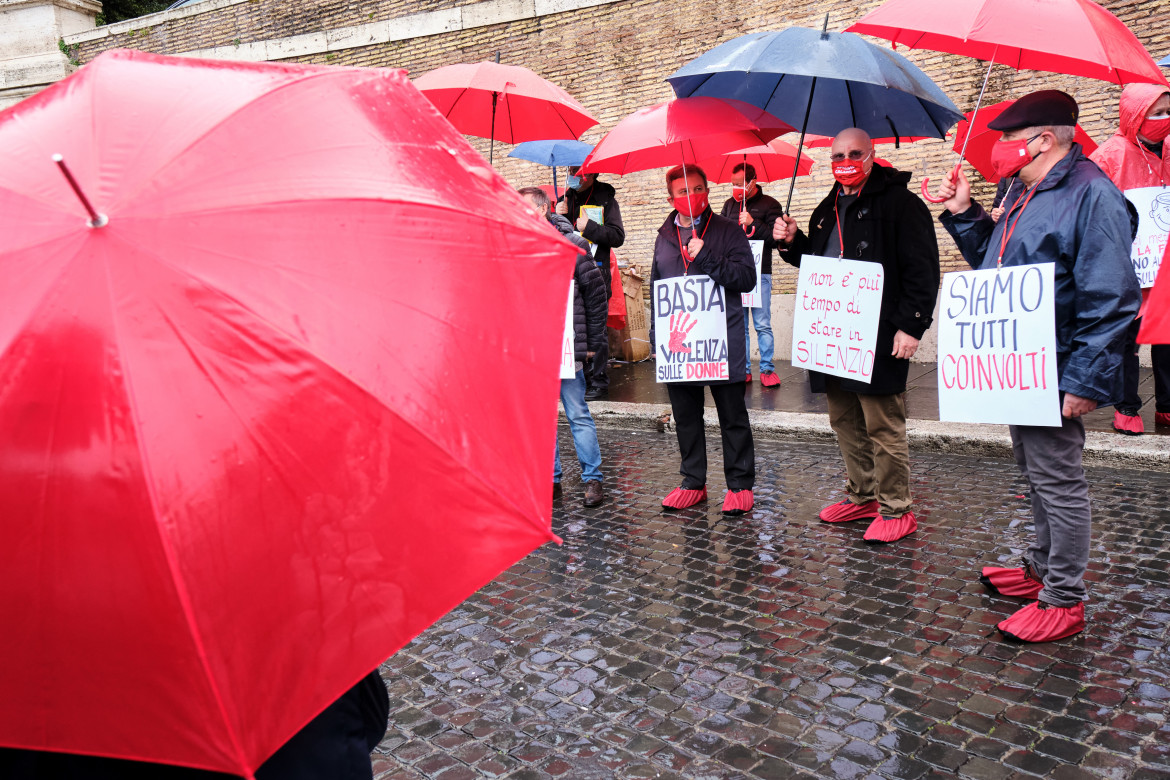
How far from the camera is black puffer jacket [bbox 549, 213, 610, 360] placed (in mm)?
6288

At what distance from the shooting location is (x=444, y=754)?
332cm

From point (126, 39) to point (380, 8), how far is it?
620cm

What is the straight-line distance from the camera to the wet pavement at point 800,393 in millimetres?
7064

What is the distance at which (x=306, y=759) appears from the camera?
5.44 feet

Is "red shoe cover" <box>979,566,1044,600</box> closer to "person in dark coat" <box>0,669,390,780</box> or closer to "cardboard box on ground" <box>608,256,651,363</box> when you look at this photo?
"person in dark coat" <box>0,669,390,780</box>

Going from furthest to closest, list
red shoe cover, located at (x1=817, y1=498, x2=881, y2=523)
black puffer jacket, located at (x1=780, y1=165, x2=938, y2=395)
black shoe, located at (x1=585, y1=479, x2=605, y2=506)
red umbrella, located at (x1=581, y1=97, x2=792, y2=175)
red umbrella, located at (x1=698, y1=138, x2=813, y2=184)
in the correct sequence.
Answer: red umbrella, located at (x1=698, y1=138, x2=813, y2=184)
black shoe, located at (x1=585, y1=479, x2=605, y2=506)
red shoe cover, located at (x1=817, y1=498, x2=881, y2=523)
red umbrella, located at (x1=581, y1=97, x2=792, y2=175)
black puffer jacket, located at (x1=780, y1=165, x2=938, y2=395)

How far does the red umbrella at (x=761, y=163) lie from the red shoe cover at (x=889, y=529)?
11.6 ft

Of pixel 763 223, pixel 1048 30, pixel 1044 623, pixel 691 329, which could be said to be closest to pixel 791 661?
pixel 1044 623

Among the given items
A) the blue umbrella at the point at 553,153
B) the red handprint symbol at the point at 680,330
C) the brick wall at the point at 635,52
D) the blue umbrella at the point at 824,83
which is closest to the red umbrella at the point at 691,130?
the blue umbrella at the point at 824,83

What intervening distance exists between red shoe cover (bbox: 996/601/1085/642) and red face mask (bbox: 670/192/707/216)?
9.50 feet

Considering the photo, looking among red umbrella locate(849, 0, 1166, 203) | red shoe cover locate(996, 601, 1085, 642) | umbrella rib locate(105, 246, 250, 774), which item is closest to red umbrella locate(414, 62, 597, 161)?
red umbrella locate(849, 0, 1166, 203)

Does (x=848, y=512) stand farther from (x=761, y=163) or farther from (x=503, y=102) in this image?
(x=761, y=163)

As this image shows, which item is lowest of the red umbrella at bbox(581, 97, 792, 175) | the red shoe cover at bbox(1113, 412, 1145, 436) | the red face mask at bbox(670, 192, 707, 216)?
the red shoe cover at bbox(1113, 412, 1145, 436)

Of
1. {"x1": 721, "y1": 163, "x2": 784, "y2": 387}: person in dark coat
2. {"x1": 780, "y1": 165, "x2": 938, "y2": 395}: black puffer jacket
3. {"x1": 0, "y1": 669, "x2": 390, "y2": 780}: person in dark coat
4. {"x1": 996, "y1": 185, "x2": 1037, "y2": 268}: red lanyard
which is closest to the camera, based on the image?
{"x1": 0, "y1": 669, "x2": 390, "y2": 780}: person in dark coat
